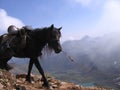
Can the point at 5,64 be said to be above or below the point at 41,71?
below

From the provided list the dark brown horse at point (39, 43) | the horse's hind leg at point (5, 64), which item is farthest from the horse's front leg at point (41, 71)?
the horse's hind leg at point (5, 64)

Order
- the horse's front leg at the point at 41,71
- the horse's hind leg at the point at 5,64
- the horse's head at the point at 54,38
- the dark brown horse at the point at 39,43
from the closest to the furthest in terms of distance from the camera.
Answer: the horse's hind leg at the point at 5,64
the horse's head at the point at 54,38
the dark brown horse at the point at 39,43
the horse's front leg at the point at 41,71

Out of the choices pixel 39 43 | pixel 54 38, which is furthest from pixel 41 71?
pixel 54 38

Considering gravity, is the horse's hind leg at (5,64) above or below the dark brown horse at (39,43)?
below

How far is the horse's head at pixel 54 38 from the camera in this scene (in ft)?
41.3

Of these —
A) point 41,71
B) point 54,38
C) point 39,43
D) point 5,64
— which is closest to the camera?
point 5,64

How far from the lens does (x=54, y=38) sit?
1289 centimetres

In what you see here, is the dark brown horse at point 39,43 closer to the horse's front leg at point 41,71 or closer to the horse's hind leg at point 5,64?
the horse's front leg at point 41,71

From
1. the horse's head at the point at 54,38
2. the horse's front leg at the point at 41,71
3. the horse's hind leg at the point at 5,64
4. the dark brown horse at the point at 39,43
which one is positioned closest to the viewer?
the horse's hind leg at the point at 5,64

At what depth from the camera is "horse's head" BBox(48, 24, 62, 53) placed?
12573 millimetres

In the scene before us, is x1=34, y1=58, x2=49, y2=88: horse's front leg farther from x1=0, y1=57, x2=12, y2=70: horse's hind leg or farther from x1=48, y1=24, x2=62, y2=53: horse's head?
x1=0, y1=57, x2=12, y2=70: horse's hind leg

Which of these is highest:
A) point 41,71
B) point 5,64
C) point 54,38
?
point 54,38

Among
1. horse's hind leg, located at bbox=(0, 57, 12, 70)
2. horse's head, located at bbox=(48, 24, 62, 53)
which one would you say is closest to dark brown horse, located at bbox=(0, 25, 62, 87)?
horse's head, located at bbox=(48, 24, 62, 53)

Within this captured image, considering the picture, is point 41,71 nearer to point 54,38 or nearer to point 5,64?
point 54,38
